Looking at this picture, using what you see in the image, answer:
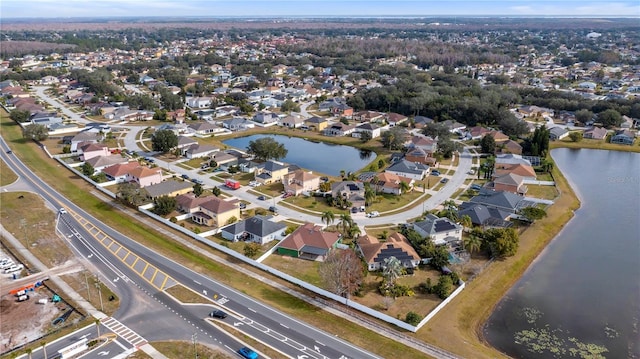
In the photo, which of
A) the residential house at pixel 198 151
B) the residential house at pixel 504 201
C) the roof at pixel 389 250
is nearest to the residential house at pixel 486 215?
the residential house at pixel 504 201

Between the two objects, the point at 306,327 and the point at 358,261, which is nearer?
the point at 306,327

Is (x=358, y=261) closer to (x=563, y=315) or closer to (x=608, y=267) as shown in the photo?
(x=563, y=315)

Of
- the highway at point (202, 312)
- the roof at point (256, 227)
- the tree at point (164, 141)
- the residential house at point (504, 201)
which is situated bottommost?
the highway at point (202, 312)

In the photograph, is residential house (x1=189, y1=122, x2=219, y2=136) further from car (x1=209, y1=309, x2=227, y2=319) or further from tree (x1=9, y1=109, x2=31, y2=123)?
car (x1=209, y1=309, x2=227, y2=319)

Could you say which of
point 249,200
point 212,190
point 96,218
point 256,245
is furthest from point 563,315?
point 96,218

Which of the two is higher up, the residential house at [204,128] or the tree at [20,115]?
the tree at [20,115]

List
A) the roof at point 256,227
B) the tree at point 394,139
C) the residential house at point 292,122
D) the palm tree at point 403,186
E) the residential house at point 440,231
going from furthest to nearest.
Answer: the residential house at point 292,122 → the tree at point 394,139 → the palm tree at point 403,186 → the roof at point 256,227 → the residential house at point 440,231

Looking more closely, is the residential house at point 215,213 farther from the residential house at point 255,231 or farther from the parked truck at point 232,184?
the parked truck at point 232,184
